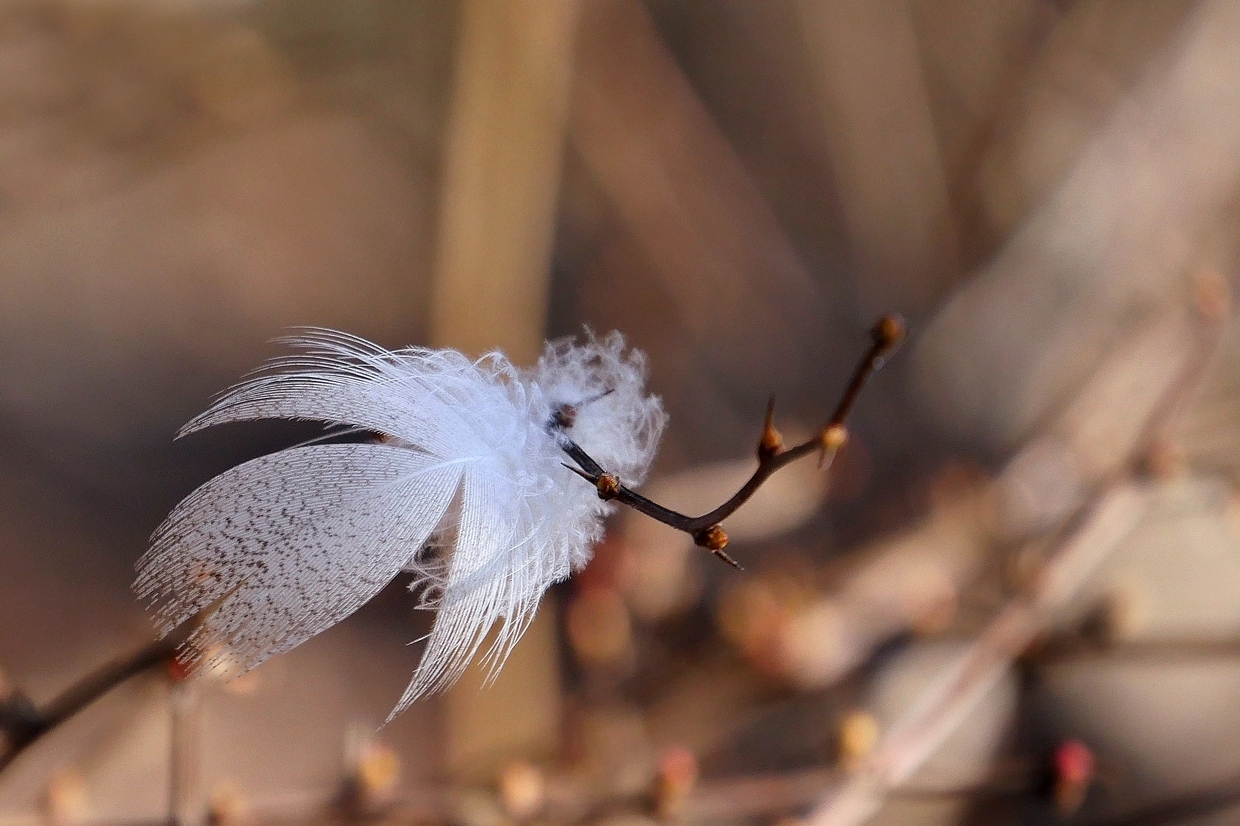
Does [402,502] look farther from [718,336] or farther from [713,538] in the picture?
[718,336]

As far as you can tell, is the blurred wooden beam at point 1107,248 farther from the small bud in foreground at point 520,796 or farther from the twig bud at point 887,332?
the twig bud at point 887,332

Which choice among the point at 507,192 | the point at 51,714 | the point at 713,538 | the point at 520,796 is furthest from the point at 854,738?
the point at 507,192

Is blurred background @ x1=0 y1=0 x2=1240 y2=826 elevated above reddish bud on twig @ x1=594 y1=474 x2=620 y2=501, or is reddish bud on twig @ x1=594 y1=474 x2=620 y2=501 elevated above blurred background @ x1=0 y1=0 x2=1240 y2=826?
blurred background @ x1=0 y1=0 x2=1240 y2=826

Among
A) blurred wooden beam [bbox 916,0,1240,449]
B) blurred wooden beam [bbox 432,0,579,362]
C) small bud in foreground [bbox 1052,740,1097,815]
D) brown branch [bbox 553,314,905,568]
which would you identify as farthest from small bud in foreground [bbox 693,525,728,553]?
blurred wooden beam [bbox 916,0,1240,449]

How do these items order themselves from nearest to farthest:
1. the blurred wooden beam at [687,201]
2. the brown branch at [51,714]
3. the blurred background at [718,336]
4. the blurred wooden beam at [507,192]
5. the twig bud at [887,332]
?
the twig bud at [887,332] < the brown branch at [51,714] < the blurred background at [718,336] < the blurred wooden beam at [507,192] < the blurred wooden beam at [687,201]

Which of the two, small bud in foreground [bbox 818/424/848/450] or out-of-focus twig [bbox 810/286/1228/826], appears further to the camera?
out-of-focus twig [bbox 810/286/1228/826]

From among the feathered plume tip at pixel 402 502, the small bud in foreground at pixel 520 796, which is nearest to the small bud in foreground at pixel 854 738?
the small bud in foreground at pixel 520 796

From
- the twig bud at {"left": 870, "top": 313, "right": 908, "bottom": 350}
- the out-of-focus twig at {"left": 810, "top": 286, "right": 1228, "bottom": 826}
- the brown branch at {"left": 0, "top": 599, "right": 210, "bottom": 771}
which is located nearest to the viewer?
the twig bud at {"left": 870, "top": 313, "right": 908, "bottom": 350}

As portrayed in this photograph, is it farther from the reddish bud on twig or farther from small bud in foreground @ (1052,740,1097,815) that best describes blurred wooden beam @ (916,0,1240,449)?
the reddish bud on twig
